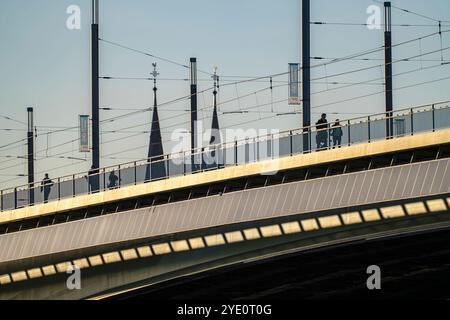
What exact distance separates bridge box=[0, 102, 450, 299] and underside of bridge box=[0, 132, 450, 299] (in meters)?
0.05

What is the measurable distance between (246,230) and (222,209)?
101 cm

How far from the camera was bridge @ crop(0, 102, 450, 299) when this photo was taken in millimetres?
43406

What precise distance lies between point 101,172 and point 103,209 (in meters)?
1.67

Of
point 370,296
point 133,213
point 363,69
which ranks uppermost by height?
point 363,69

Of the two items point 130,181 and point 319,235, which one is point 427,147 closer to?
point 319,235

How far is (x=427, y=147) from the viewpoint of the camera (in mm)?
41969

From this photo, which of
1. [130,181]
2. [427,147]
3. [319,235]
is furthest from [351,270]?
[427,147]

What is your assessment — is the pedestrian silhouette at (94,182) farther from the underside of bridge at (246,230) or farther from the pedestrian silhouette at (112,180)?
the underside of bridge at (246,230)

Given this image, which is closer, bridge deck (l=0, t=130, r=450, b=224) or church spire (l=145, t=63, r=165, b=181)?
bridge deck (l=0, t=130, r=450, b=224)

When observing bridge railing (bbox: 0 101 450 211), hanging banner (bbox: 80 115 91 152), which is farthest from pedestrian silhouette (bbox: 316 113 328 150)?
hanging banner (bbox: 80 115 91 152)

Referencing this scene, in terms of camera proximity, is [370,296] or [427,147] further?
[370,296]

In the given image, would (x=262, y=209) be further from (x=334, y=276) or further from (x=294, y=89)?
(x=334, y=276)

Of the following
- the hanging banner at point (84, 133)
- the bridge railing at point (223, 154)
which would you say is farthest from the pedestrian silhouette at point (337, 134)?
the hanging banner at point (84, 133)

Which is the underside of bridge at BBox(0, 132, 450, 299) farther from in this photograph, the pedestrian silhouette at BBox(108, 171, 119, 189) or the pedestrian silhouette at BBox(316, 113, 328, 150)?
the pedestrian silhouette at BBox(108, 171, 119, 189)
